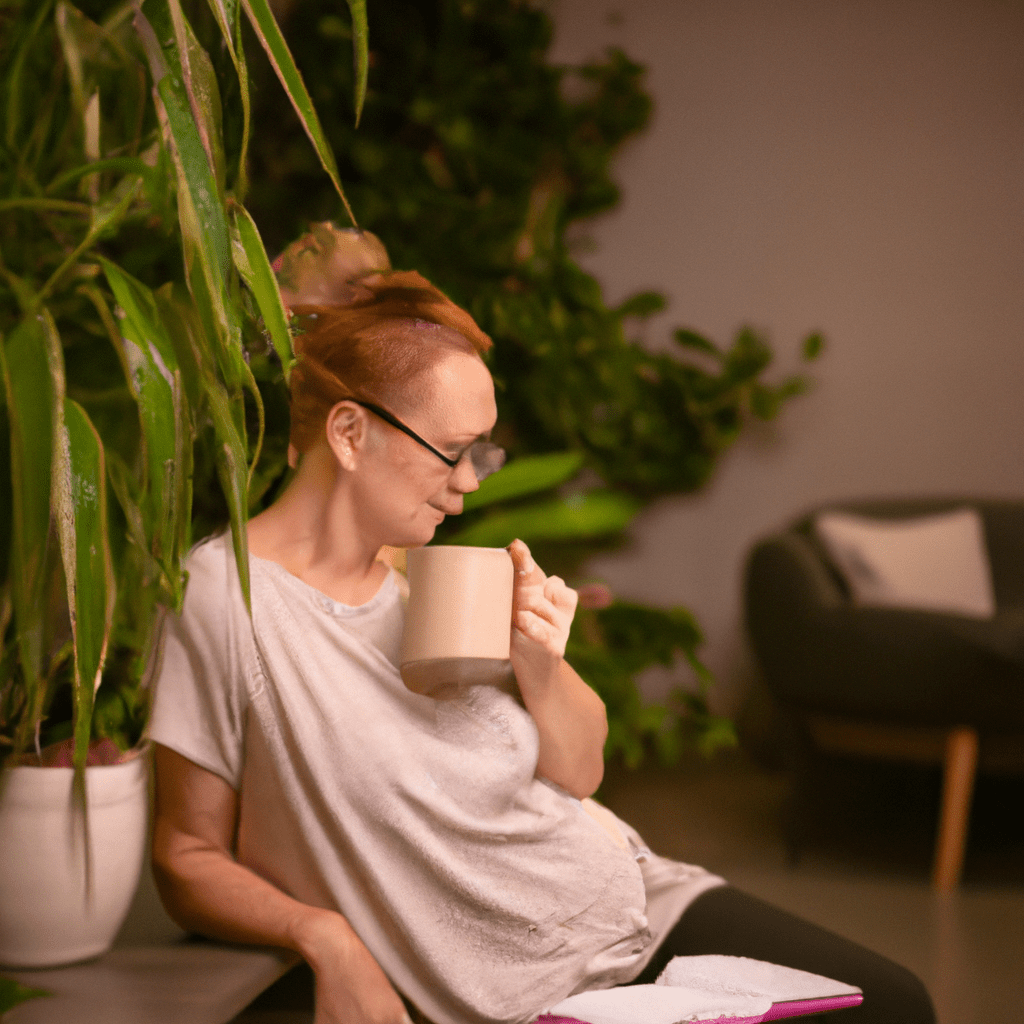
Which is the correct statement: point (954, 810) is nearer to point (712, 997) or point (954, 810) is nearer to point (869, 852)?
point (869, 852)

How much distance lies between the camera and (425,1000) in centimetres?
54

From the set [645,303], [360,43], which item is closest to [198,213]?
[360,43]

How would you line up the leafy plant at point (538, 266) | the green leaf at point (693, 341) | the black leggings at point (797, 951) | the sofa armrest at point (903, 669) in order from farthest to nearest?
1. the green leaf at point (693, 341)
2. the sofa armrest at point (903, 669)
3. the leafy plant at point (538, 266)
4. the black leggings at point (797, 951)

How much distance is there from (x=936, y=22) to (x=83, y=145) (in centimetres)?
301

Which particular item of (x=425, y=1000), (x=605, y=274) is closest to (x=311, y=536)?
(x=425, y=1000)

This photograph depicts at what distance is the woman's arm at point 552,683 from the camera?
0.54 m

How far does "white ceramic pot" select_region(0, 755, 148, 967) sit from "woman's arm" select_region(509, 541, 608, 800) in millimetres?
254

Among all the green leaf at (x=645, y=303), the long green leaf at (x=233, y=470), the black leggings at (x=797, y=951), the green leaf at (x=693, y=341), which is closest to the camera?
the long green leaf at (x=233, y=470)

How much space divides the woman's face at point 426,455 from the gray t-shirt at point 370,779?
60mm

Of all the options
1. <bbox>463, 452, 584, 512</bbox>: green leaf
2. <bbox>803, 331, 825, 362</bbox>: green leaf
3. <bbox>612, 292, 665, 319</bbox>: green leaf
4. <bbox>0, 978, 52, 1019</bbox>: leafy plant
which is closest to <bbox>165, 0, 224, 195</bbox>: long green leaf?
<bbox>463, 452, 584, 512</bbox>: green leaf

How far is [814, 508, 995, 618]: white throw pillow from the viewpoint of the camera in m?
2.54

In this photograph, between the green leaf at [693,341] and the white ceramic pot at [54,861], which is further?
the green leaf at [693,341]

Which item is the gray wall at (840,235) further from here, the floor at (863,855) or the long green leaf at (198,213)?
the long green leaf at (198,213)

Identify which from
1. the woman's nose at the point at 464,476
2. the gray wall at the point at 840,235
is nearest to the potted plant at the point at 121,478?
the woman's nose at the point at 464,476
